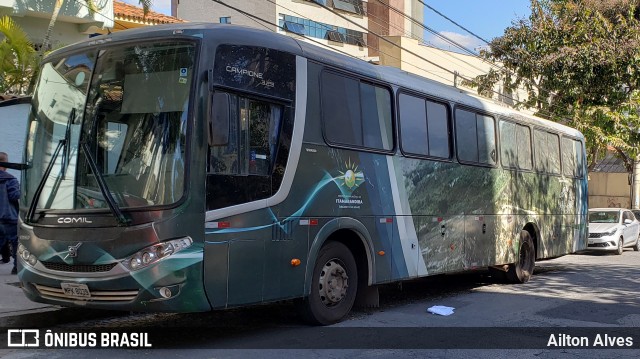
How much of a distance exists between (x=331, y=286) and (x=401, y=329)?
102 centimetres

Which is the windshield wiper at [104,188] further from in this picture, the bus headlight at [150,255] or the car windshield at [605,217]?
the car windshield at [605,217]

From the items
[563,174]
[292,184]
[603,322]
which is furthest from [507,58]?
[292,184]

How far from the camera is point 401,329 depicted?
8328 mm

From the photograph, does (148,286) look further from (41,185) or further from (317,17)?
(317,17)

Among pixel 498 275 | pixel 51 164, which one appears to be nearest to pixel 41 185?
pixel 51 164

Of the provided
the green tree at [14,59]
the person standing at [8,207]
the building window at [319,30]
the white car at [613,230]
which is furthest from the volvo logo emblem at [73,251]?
the building window at [319,30]

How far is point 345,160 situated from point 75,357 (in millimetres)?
3967

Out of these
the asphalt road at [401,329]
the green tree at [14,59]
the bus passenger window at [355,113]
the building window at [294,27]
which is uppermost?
the building window at [294,27]

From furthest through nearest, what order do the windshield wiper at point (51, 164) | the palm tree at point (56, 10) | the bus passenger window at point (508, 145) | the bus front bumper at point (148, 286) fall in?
the palm tree at point (56, 10) → the bus passenger window at point (508, 145) → the windshield wiper at point (51, 164) → the bus front bumper at point (148, 286)

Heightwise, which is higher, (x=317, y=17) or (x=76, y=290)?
(x=317, y=17)

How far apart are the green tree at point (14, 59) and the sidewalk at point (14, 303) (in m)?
6.05

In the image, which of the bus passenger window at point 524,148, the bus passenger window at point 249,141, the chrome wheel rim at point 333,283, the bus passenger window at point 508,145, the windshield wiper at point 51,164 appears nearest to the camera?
the bus passenger window at point 249,141

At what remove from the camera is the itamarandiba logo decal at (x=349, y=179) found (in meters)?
8.56

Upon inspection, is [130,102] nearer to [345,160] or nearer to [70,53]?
[70,53]
